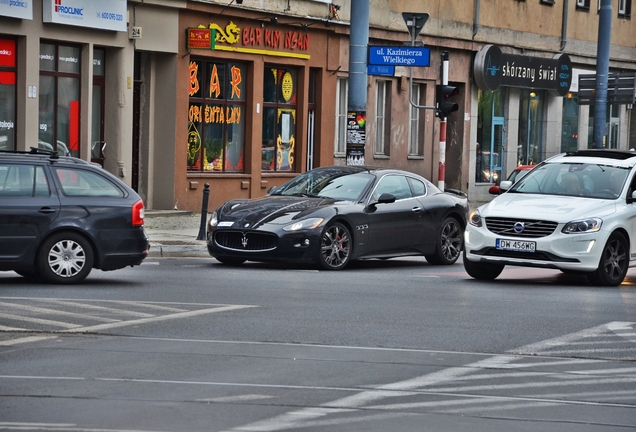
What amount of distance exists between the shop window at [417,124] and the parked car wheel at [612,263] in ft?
63.5

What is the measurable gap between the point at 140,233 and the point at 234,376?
641 cm

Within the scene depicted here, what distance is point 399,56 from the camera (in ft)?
79.0

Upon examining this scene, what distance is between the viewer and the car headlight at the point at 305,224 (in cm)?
1714

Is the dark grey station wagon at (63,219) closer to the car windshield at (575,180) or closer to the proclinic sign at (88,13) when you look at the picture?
the car windshield at (575,180)

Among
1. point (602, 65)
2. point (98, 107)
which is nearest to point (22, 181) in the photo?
point (98, 107)

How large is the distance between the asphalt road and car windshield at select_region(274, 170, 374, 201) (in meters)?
2.30

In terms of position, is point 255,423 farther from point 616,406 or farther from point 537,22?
point 537,22

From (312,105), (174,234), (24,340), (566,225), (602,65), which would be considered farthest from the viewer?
(312,105)

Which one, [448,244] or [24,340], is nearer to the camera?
[24,340]

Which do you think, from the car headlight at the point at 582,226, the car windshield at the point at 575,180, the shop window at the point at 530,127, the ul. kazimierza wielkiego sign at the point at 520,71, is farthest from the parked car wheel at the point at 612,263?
the shop window at the point at 530,127

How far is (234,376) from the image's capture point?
29.5 feet

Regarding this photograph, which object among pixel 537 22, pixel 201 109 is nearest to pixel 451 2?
pixel 537 22

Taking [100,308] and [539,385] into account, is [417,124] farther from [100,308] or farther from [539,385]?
[539,385]

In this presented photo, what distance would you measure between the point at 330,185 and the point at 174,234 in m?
5.00
